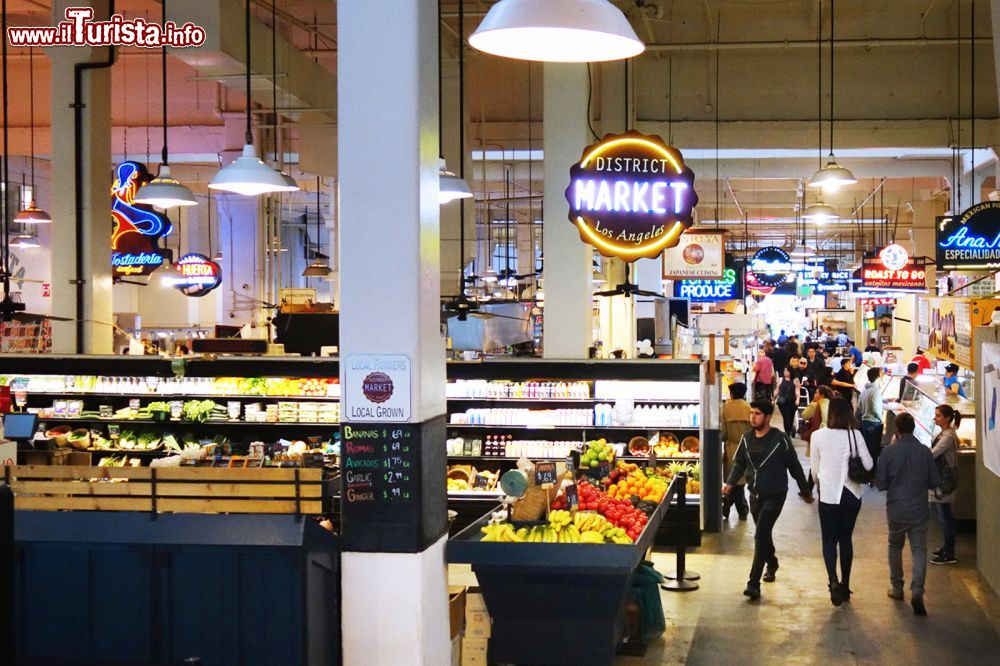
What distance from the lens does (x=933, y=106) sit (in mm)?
18172

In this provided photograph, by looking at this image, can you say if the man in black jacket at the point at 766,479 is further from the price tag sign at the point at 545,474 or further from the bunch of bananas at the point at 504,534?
the bunch of bananas at the point at 504,534

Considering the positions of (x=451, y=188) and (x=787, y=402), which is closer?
(x=451, y=188)

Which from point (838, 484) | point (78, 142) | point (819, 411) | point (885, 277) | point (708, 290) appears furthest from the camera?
point (885, 277)

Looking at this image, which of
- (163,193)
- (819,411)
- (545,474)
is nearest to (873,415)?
(819,411)

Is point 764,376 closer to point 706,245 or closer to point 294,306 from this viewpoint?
point 706,245

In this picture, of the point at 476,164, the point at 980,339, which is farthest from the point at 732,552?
the point at 476,164

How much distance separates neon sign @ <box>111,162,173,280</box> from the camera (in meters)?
15.0

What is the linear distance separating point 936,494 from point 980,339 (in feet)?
5.29

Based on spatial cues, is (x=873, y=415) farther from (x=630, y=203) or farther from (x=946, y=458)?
(x=630, y=203)

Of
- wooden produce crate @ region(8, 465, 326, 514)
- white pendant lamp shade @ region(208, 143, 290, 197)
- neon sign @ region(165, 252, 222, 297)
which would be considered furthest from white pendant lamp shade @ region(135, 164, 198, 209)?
neon sign @ region(165, 252, 222, 297)

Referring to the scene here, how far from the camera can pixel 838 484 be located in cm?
956

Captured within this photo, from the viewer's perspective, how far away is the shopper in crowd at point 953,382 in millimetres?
15484

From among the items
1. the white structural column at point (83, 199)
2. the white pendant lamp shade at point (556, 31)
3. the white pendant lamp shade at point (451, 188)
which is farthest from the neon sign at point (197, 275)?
the white pendant lamp shade at point (556, 31)

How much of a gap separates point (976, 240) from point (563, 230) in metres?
5.11
